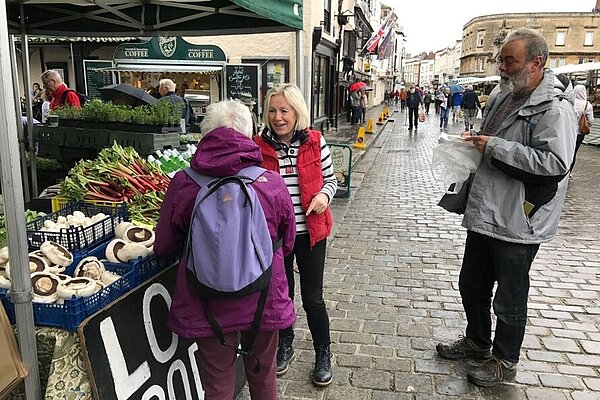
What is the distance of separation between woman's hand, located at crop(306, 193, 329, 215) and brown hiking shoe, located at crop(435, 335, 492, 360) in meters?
1.58

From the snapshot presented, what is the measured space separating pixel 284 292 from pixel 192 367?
75 centimetres

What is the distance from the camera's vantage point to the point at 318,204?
303cm

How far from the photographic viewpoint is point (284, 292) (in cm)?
246

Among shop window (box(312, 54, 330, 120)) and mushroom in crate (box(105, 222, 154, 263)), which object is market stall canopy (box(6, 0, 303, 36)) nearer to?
mushroom in crate (box(105, 222, 154, 263))

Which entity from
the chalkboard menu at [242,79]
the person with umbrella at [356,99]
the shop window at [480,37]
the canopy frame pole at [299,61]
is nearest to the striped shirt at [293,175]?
the canopy frame pole at [299,61]

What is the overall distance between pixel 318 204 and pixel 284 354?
4.06 feet

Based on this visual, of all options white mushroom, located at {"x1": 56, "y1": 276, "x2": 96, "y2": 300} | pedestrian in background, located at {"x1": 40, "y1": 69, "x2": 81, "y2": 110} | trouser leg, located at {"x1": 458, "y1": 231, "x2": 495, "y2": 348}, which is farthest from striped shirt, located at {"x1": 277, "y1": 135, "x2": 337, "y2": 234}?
pedestrian in background, located at {"x1": 40, "y1": 69, "x2": 81, "y2": 110}

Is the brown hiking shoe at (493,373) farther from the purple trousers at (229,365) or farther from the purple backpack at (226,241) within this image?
the purple backpack at (226,241)

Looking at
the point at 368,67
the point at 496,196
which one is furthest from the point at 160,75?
the point at 368,67

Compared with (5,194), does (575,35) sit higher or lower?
higher

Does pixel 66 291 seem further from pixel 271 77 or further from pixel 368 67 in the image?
pixel 368 67

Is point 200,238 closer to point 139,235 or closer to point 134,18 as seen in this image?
point 139,235

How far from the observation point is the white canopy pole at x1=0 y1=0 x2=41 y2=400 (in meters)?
1.83

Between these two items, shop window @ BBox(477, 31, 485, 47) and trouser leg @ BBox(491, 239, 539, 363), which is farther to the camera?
shop window @ BBox(477, 31, 485, 47)
